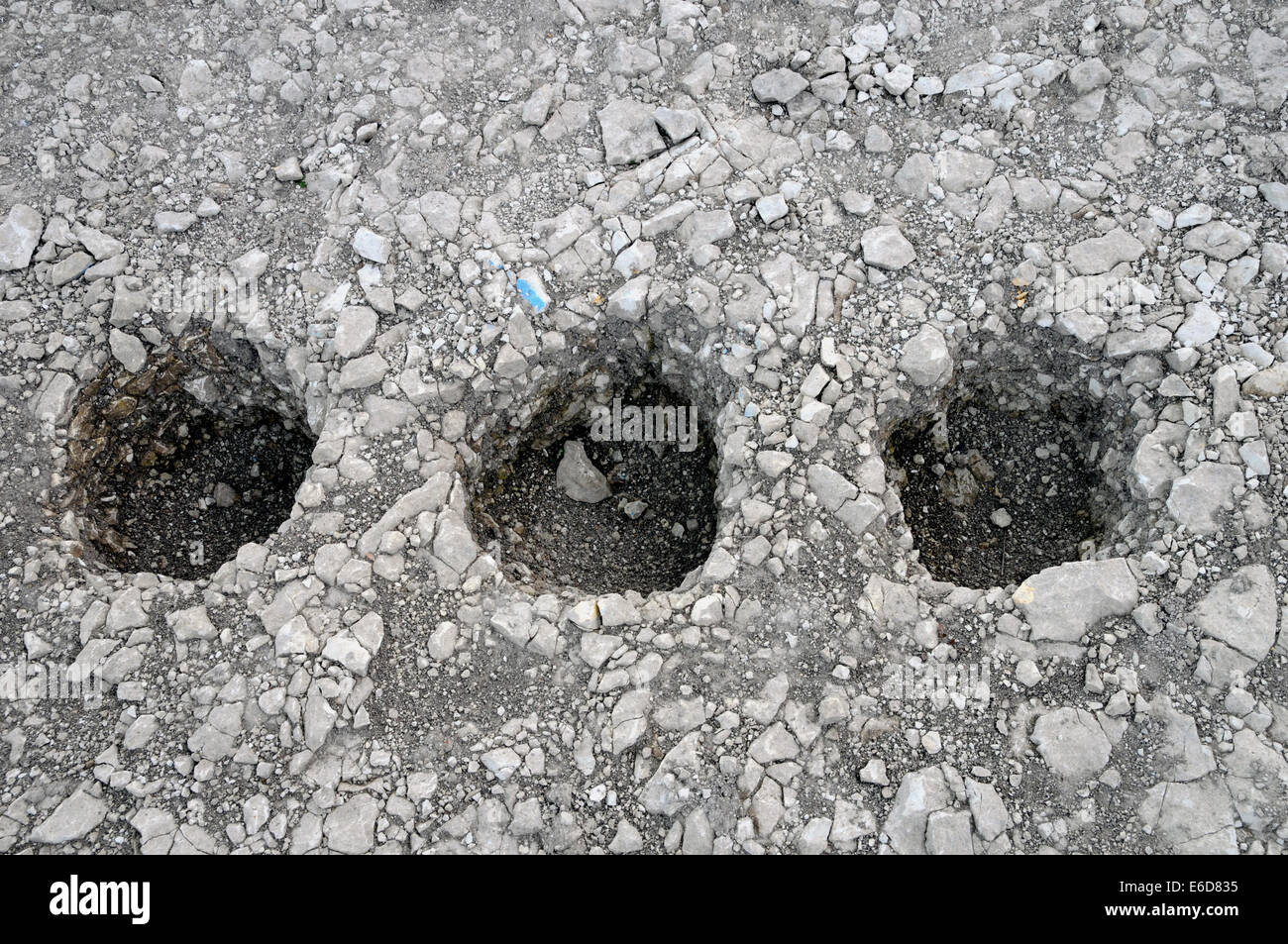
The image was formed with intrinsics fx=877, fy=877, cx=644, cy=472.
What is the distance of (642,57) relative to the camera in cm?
425

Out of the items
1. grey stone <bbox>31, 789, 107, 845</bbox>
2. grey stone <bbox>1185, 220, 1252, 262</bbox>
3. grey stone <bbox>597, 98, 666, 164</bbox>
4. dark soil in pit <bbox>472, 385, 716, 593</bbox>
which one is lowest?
grey stone <bbox>31, 789, 107, 845</bbox>

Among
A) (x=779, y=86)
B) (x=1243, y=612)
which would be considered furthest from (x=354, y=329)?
(x=1243, y=612)

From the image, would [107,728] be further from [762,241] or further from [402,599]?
[762,241]

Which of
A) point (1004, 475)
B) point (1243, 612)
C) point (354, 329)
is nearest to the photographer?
point (1243, 612)

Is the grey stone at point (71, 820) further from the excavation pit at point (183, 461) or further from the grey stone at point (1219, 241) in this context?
the grey stone at point (1219, 241)

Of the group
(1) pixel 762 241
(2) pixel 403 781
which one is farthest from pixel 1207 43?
(2) pixel 403 781

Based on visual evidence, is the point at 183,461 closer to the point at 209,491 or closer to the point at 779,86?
the point at 209,491

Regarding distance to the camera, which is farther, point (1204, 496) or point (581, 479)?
point (581, 479)

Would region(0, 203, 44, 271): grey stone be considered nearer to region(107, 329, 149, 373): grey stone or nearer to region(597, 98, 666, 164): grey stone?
region(107, 329, 149, 373): grey stone

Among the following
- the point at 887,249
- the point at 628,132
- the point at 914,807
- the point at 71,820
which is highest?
the point at 628,132

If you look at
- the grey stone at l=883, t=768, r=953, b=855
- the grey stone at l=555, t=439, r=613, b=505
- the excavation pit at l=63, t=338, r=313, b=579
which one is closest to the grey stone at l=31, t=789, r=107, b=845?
the excavation pit at l=63, t=338, r=313, b=579

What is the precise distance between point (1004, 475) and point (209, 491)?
383 cm

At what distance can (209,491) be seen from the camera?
4.32m

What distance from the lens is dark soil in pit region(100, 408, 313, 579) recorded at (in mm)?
4125
